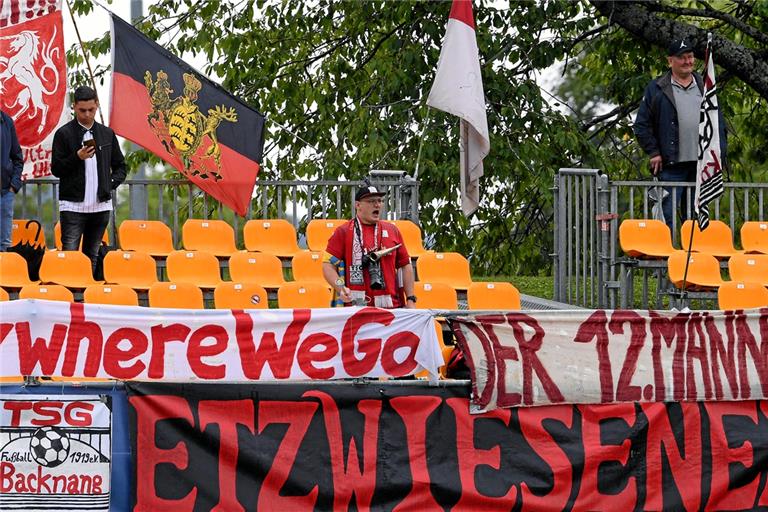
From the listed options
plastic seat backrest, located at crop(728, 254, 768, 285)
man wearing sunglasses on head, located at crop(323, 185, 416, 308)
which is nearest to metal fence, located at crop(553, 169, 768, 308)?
plastic seat backrest, located at crop(728, 254, 768, 285)

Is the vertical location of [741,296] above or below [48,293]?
below

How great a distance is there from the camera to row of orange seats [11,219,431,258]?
13766 mm

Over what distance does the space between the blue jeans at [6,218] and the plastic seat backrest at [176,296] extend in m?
2.46

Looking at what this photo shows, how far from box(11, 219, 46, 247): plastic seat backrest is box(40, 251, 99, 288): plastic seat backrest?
63 cm

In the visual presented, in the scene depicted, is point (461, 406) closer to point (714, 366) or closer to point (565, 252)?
point (714, 366)

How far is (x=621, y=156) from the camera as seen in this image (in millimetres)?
20516

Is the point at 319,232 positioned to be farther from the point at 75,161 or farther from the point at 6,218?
the point at 6,218

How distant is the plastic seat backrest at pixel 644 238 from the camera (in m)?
13.6

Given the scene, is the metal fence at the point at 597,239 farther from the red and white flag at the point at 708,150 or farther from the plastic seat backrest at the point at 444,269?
the red and white flag at the point at 708,150

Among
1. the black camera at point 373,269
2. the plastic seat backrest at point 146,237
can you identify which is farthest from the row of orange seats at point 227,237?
the black camera at point 373,269

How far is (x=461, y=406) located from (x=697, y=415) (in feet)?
5.45

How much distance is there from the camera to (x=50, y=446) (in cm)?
855

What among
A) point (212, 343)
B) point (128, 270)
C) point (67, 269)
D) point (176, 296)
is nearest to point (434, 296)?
point (176, 296)

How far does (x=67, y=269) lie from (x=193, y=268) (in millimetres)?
1187
